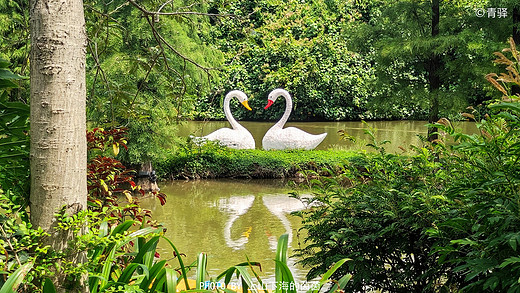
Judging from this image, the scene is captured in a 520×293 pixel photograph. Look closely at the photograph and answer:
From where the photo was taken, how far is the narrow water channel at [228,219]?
518 cm

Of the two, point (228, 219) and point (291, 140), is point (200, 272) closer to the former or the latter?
point (228, 219)

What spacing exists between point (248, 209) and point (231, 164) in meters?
2.44

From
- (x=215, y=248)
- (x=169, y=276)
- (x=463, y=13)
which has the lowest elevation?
(x=215, y=248)

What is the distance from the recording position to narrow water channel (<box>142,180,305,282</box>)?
5.18 meters

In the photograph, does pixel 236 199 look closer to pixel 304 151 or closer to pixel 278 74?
pixel 304 151

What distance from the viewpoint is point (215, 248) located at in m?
5.40

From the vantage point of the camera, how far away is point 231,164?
31.7ft

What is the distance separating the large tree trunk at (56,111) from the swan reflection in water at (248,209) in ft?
→ 11.5

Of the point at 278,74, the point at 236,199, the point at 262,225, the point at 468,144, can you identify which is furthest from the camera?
the point at 278,74

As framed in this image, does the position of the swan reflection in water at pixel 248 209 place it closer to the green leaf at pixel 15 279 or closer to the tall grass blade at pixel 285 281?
the tall grass blade at pixel 285 281

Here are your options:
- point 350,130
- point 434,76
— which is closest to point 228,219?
point 434,76

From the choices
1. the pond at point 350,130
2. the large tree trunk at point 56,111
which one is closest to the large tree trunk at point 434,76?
the pond at point 350,130

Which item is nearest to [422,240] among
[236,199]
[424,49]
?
[236,199]

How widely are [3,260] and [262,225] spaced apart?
4543 millimetres
